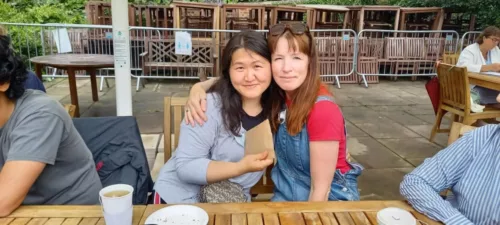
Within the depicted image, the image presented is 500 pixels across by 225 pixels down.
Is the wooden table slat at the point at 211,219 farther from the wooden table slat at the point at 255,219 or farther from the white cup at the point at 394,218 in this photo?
the white cup at the point at 394,218

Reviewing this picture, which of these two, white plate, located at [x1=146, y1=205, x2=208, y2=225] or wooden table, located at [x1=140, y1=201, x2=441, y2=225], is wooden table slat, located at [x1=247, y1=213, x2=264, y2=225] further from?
white plate, located at [x1=146, y1=205, x2=208, y2=225]

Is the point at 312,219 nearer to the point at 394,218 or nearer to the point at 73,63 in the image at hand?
the point at 394,218

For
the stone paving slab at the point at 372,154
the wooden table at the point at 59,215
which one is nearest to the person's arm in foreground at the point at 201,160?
the wooden table at the point at 59,215

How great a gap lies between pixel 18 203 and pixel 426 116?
5.79 m

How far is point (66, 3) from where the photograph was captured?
13.2m

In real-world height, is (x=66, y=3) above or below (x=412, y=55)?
above

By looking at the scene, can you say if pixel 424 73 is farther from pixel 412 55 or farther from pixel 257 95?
pixel 257 95

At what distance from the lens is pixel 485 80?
414 cm

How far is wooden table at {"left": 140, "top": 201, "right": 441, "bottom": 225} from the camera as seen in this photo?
1299 mm

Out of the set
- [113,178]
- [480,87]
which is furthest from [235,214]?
[480,87]

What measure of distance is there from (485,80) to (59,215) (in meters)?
4.31

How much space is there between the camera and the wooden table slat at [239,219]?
4.21ft

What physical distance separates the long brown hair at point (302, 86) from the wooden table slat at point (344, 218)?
42cm

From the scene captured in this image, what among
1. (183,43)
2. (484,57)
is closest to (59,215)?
(484,57)
